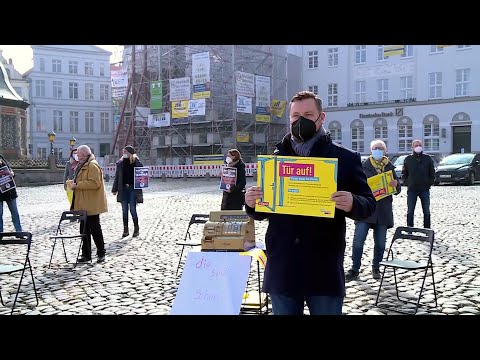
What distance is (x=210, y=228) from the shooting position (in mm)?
4723

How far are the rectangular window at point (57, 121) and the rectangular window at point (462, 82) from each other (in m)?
47.4

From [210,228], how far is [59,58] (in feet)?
213

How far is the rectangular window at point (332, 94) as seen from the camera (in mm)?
Result: 46312

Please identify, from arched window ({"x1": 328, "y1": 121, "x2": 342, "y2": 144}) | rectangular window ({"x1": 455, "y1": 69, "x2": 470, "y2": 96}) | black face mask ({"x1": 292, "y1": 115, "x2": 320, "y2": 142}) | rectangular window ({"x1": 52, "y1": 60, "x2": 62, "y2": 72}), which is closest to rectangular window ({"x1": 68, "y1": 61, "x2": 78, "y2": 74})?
rectangular window ({"x1": 52, "y1": 60, "x2": 62, "y2": 72})

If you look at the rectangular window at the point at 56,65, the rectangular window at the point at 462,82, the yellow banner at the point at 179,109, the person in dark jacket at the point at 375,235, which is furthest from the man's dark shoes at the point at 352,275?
the rectangular window at the point at 56,65

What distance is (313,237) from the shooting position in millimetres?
3035

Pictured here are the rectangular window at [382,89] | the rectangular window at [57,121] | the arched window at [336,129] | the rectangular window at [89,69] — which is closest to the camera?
the rectangular window at [382,89]

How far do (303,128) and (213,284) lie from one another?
1.88m

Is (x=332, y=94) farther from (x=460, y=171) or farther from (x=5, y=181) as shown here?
(x=5, y=181)

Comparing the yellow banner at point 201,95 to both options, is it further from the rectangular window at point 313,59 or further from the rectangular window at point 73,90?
the rectangular window at point 73,90

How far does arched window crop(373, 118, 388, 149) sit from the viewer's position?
1709 inches
